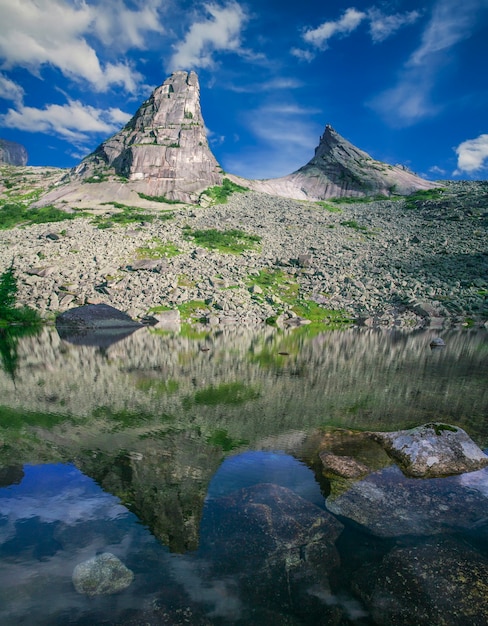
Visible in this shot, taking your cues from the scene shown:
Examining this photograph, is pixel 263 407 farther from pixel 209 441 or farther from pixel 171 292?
pixel 171 292

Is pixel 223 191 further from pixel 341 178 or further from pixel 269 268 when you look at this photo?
pixel 269 268

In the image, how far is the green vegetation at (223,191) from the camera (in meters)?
109

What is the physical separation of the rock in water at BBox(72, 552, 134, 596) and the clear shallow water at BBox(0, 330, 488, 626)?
124mm

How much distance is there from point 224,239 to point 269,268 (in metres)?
15.2

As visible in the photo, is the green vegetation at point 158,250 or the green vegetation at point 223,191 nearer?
the green vegetation at point 158,250

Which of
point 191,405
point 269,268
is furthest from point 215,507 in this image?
point 269,268

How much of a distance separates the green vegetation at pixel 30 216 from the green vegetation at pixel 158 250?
102ft

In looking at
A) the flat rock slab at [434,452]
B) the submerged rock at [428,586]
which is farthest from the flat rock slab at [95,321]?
the submerged rock at [428,586]

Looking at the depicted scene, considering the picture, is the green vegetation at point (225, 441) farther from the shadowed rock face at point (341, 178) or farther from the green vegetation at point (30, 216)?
the shadowed rock face at point (341, 178)

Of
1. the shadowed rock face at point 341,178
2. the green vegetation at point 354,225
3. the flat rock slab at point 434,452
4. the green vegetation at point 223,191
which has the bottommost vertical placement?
the flat rock slab at point 434,452

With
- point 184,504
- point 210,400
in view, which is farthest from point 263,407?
point 184,504

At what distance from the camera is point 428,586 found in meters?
5.70

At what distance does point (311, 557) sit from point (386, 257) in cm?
6854

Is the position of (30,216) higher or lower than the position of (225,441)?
higher
